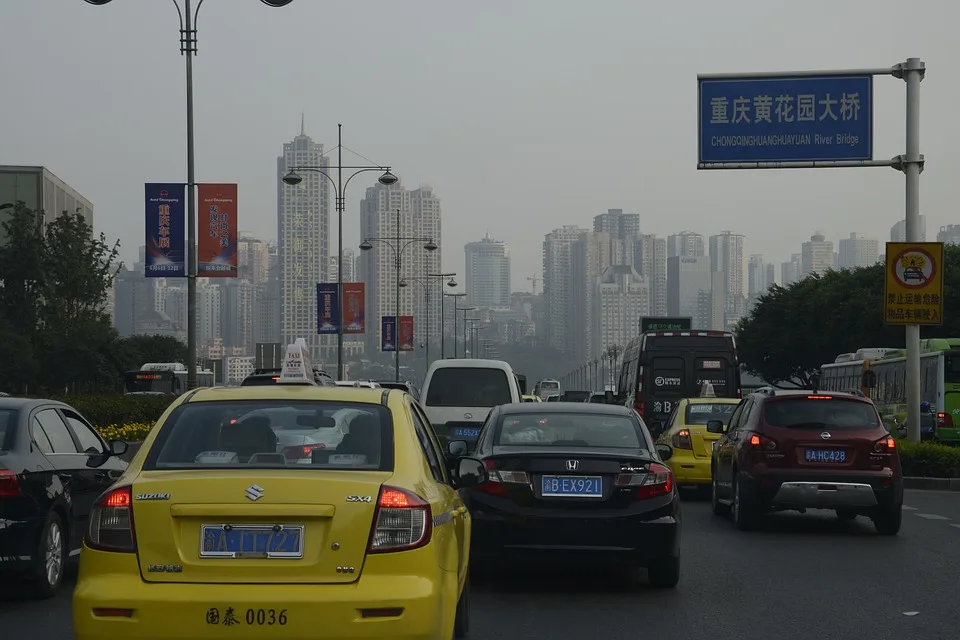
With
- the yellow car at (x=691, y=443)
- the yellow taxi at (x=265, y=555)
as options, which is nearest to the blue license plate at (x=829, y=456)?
the yellow car at (x=691, y=443)

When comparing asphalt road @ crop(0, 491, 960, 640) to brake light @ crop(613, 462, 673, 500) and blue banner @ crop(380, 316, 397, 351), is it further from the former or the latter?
blue banner @ crop(380, 316, 397, 351)

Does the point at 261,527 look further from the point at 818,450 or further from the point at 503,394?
the point at 503,394

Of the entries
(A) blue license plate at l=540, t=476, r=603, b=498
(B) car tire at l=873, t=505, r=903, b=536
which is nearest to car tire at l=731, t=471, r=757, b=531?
(B) car tire at l=873, t=505, r=903, b=536

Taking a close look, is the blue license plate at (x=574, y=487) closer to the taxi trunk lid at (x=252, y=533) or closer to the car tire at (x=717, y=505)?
the taxi trunk lid at (x=252, y=533)

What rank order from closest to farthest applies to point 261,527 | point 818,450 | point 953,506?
point 261,527 < point 818,450 < point 953,506

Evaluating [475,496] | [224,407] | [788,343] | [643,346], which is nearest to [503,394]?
[643,346]

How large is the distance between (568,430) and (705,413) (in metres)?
9.78

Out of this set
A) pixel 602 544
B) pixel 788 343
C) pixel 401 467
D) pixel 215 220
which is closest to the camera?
pixel 401 467

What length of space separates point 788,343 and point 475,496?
7124 cm

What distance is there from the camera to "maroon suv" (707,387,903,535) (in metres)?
15.1

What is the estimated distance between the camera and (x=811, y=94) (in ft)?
82.4

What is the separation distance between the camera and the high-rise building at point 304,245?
152875 millimetres

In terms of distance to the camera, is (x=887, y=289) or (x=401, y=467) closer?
(x=401, y=467)

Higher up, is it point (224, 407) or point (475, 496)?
point (224, 407)
